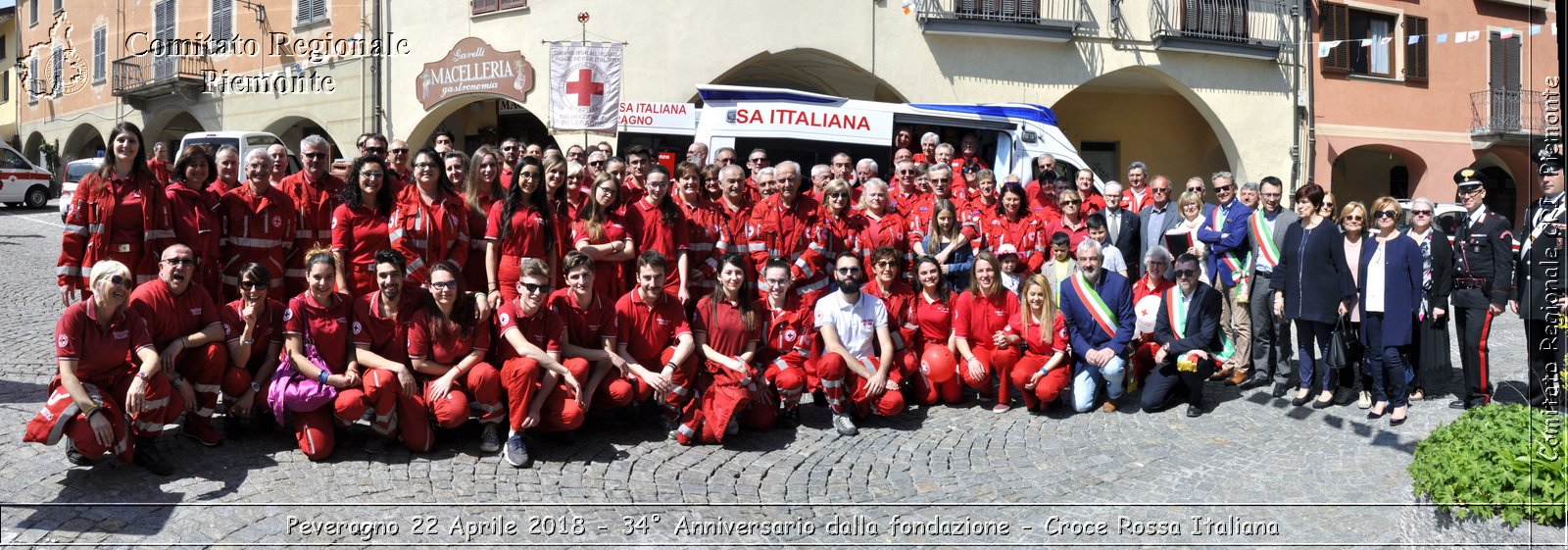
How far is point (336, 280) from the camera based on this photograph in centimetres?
635

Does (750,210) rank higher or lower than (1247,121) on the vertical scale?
lower

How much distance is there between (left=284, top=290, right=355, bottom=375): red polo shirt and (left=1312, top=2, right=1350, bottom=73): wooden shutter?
19.8 metres

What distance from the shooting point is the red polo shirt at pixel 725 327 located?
6867 mm

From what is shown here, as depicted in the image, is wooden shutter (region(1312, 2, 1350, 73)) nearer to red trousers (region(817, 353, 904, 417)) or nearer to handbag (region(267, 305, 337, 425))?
red trousers (region(817, 353, 904, 417))

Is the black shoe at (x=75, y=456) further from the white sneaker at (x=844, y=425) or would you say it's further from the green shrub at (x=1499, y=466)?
the green shrub at (x=1499, y=466)

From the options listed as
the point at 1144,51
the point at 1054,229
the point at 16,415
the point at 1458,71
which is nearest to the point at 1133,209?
the point at 1054,229

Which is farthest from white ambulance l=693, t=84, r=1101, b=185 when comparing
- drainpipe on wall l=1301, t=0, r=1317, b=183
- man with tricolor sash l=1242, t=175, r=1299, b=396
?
drainpipe on wall l=1301, t=0, r=1317, b=183

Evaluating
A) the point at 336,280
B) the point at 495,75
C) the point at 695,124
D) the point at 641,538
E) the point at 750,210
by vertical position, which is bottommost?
the point at 641,538

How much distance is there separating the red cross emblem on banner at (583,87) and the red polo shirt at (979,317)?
10.5 m

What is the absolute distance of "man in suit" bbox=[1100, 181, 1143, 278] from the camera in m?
9.55

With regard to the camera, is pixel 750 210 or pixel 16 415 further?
pixel 750 210

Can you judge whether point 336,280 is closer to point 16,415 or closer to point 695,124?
point 16,415

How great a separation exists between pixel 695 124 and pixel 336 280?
735 centimetres

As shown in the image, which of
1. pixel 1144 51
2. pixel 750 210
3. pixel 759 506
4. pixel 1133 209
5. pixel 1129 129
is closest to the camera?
pixel 759 506
